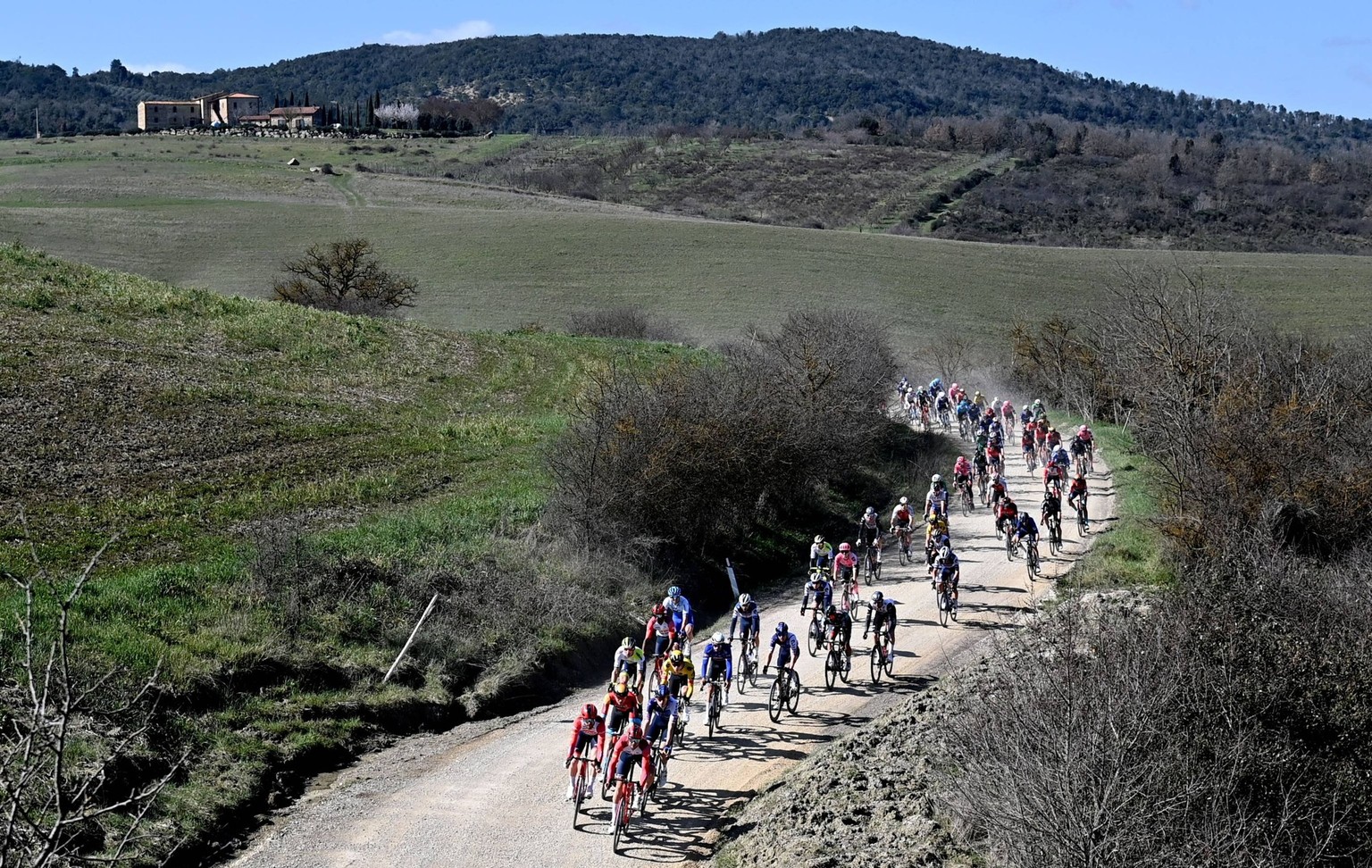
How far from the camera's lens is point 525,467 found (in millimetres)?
34000

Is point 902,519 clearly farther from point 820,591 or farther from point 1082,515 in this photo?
point 820,591

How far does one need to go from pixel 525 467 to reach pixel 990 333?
41192 millimetres

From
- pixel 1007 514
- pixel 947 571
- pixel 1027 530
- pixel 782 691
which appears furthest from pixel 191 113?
pixel 782 691

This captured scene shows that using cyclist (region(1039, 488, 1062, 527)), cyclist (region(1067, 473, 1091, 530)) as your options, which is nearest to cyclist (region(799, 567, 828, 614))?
cyclist (region(1039, 488, 1062, 527))

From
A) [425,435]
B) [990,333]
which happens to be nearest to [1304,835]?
[425,435]

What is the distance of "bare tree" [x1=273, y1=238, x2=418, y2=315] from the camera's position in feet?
205

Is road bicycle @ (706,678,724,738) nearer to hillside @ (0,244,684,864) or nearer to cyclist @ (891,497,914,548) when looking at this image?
hillside @ (0,244,684,864)

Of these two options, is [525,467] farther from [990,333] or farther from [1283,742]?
[990,333]

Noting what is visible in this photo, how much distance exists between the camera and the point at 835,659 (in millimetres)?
20938

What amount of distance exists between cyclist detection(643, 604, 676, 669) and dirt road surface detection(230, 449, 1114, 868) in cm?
118

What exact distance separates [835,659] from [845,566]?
3518 mm

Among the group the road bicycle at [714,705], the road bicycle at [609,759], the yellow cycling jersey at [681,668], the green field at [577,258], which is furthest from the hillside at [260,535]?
the green field at [577,258]

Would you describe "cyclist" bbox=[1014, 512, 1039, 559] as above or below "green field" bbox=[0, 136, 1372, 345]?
below

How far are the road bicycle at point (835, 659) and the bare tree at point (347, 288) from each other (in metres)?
45.0
